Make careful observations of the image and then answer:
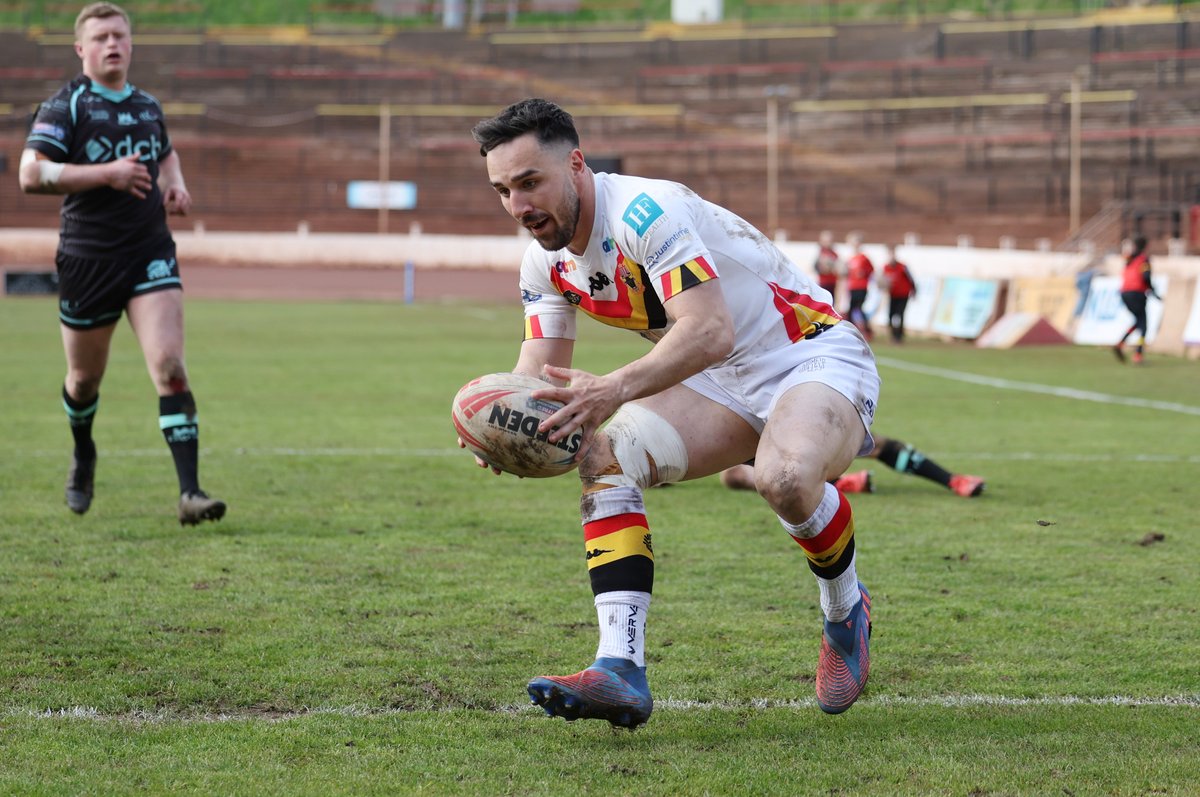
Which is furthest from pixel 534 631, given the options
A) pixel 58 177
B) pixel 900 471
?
pixel 900 471

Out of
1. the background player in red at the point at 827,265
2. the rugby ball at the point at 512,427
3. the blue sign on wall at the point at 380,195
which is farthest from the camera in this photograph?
the blue sign on wall at the point at 380,195

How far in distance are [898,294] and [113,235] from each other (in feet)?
61.8

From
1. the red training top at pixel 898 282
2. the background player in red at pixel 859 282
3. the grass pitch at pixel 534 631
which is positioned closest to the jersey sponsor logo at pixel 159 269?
the grass pitch at pixel 534 631

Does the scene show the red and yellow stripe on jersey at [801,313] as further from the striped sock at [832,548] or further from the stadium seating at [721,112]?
the stadium seating at [721,112]

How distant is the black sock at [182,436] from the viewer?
692 cm

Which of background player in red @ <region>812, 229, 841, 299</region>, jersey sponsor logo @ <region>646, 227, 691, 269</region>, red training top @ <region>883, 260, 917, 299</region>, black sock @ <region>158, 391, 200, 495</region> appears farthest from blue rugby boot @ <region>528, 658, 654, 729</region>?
background player in red @ <region>812, 229, 841, 299</region>

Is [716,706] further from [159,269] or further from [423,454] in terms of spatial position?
[423,454]

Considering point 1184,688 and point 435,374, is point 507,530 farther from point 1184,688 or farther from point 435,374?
point 435,374

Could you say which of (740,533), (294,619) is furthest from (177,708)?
(740,533)

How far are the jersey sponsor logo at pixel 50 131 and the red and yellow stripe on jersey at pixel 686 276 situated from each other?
4.13 meters

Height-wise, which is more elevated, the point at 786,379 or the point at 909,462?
the point at 786,379

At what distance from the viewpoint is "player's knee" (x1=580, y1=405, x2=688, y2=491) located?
4.02m

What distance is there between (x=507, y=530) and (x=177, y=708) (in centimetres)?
323

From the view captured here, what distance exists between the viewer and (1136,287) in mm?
19281
